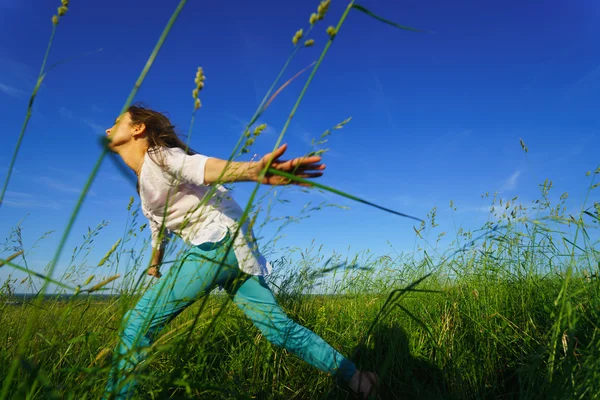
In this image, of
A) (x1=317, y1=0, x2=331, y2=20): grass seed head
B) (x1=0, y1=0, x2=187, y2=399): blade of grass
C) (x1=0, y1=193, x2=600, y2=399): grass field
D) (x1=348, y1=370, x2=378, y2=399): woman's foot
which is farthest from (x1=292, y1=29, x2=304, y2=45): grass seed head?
(x1=348, y1=370, x2=378, y2=399): woman's foot

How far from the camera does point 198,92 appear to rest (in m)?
1.13

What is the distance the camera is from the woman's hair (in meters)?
2.49

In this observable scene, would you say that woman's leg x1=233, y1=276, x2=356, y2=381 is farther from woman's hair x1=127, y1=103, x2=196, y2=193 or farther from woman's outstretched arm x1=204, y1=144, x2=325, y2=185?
woman's hair x1=127, y1=103, x2=196, y2=193

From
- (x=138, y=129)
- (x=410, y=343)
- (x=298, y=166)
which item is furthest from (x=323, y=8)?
(x=410, y=343)

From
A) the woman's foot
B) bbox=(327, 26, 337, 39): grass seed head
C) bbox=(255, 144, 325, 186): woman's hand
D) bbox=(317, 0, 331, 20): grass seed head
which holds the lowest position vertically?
the woman's foot

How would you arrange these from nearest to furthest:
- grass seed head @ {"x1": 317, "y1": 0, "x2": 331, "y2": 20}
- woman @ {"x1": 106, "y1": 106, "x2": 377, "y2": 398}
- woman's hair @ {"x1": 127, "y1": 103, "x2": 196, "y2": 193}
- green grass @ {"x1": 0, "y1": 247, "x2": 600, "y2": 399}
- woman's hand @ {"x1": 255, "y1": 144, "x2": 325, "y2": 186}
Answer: grass seed head @ {"x1": 317, "y1": 0, "x2": 331, "y2": 20}, woman's hand @ {"x1": 255, "y1": 144, "x2": 325, "y2": 186}, woman @ {"x1": 106, "y1": 106, "x2": 377, "y2": 398}, green grass @ {"x1": 0, "y1": 247, "x2": 600, "y2": 399}, woman's hair @ {"x1": 127, "y1": 103, "x2": 196, "y2": 193}

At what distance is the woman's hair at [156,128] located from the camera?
249 centimetres

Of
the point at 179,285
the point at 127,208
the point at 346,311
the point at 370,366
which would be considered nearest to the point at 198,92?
the point at 127,208

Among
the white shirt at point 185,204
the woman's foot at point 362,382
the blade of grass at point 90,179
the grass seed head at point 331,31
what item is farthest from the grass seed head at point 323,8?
the woman's foot at point 362,382

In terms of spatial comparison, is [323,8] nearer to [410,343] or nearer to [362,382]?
[362,382]

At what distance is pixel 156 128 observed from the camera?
2564mm

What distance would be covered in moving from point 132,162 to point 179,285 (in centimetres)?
97

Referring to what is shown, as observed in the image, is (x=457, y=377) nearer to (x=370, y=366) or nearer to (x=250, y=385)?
(x=370, y=366)

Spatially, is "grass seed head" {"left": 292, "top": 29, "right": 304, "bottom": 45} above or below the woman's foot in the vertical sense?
above
